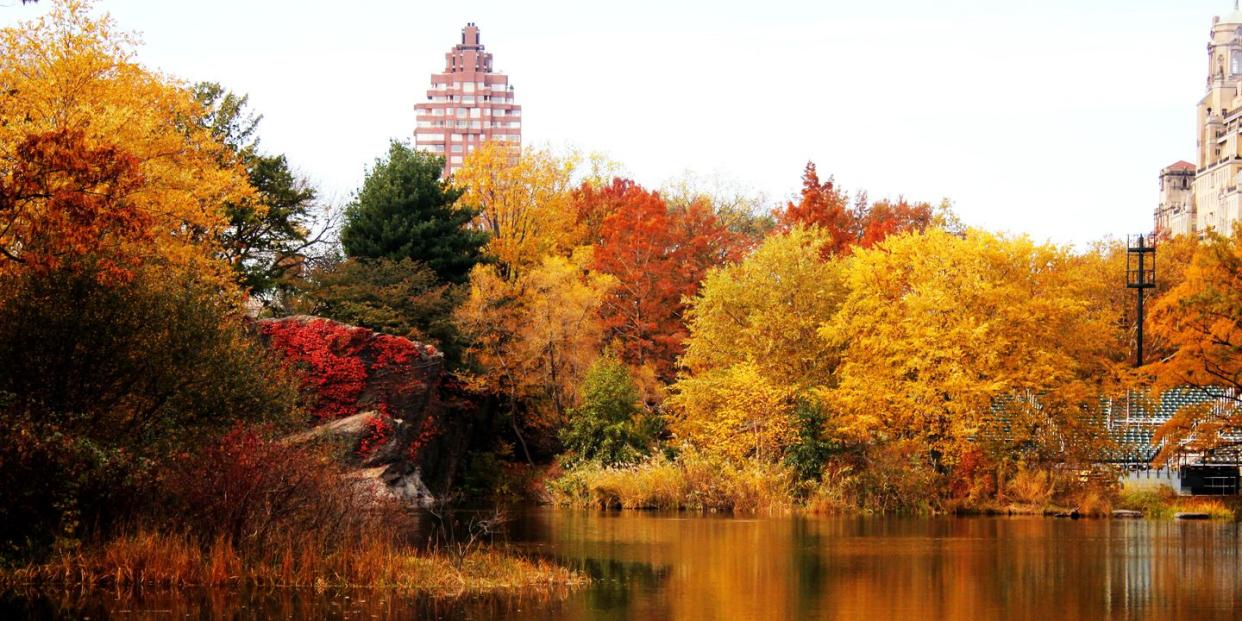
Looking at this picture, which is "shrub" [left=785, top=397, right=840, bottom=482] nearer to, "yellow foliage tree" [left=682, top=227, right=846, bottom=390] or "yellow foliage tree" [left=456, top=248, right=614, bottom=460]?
"yellow foliage tree" [left=682, top=227, right=846, bottom=390]

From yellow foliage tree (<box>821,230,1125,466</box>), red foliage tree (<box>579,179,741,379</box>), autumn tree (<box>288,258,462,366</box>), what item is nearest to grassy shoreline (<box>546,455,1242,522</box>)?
yellow foliage tree (<box>821,230,1125,466</box>)

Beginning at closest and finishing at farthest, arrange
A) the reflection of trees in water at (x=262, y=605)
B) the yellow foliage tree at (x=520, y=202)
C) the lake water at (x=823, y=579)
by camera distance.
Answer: the reflection of trees in water at (x=262, y=605) < the lake water at (x=823, y=579) < the yellow foliage tree at (x=520, y=202)

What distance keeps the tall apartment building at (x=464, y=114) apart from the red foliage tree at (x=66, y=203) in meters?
175

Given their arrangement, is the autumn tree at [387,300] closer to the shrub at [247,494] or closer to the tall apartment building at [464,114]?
the shrub at [247,494]

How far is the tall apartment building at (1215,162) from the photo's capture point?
426 feet

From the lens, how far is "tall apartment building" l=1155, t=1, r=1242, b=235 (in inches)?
5113

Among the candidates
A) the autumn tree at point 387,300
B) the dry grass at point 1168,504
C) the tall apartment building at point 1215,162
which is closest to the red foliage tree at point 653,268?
the autumn tree at point 387,300

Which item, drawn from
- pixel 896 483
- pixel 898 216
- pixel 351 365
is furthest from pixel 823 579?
pixel 898 216

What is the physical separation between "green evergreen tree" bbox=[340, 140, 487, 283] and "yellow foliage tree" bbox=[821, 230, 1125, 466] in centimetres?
1317

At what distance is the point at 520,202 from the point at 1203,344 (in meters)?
28.5

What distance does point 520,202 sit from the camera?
60.0 metres

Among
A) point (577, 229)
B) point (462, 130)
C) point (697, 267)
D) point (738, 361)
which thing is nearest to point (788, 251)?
point (738, 361)

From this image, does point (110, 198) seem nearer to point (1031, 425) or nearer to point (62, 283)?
point (62, 283)

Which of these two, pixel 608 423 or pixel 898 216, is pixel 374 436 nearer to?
pixel 608 423
